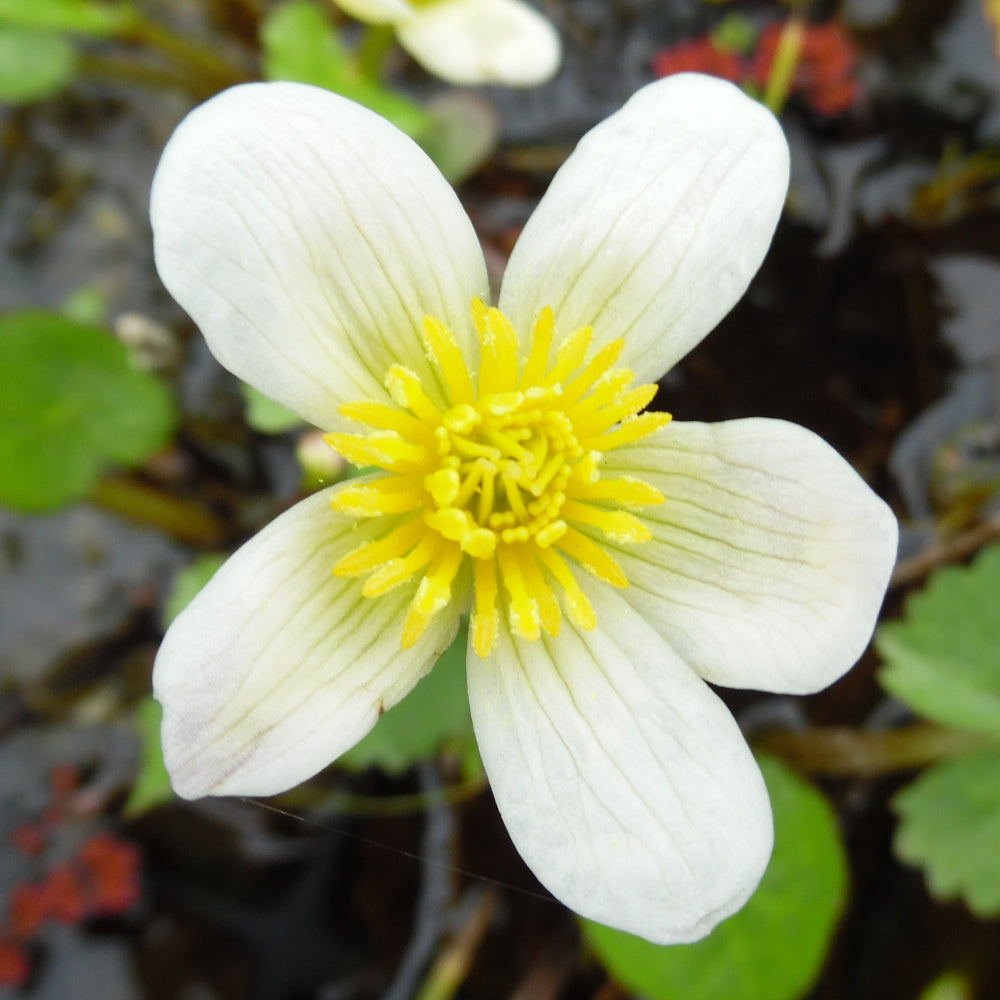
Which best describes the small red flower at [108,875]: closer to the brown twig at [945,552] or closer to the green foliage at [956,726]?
the green foliage at [956,726]

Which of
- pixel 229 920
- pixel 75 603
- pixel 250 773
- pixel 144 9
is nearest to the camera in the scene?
pixel 250 773

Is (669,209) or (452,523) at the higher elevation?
(669,209)

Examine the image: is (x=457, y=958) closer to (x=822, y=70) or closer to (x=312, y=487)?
(x=312, y=487)

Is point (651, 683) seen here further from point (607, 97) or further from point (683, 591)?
point (607, 97)

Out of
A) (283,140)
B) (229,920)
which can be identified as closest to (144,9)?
(283,140)

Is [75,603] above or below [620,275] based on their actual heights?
below

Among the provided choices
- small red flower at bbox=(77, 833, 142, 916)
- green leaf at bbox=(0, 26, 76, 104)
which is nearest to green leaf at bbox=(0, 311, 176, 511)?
green leaf at bbox=(0, 26, 76, 104)

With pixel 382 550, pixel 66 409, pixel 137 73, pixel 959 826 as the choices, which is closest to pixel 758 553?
pixel 382 550
